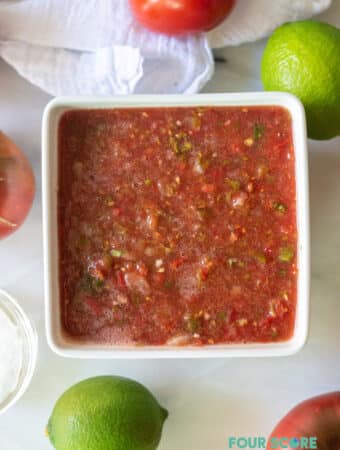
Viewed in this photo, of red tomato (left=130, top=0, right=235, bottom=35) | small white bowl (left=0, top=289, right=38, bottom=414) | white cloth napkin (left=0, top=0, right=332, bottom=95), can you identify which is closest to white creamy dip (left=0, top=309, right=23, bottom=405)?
small white bowl (left=0, top=289, right=38, bottom=414)

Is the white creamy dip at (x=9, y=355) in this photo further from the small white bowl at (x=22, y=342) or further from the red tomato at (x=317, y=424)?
the red tomato at (x=317, y=424)

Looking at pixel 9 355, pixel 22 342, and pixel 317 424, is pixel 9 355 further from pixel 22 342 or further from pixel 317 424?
pixel 317 424

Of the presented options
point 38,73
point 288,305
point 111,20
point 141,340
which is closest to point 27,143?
point 38,73

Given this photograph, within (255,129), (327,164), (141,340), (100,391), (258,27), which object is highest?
(258,27)

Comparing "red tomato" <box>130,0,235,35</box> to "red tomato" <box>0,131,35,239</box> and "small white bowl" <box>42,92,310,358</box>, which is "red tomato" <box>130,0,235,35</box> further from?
"red tomato" <box>0,131,35,239</box>

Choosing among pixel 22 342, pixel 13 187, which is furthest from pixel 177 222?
pixel 22 342

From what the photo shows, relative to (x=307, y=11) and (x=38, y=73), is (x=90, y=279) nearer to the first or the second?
(x=38, y=73)

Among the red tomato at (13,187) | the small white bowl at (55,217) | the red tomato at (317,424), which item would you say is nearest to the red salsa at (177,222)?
the small white bowl at (55,217)
